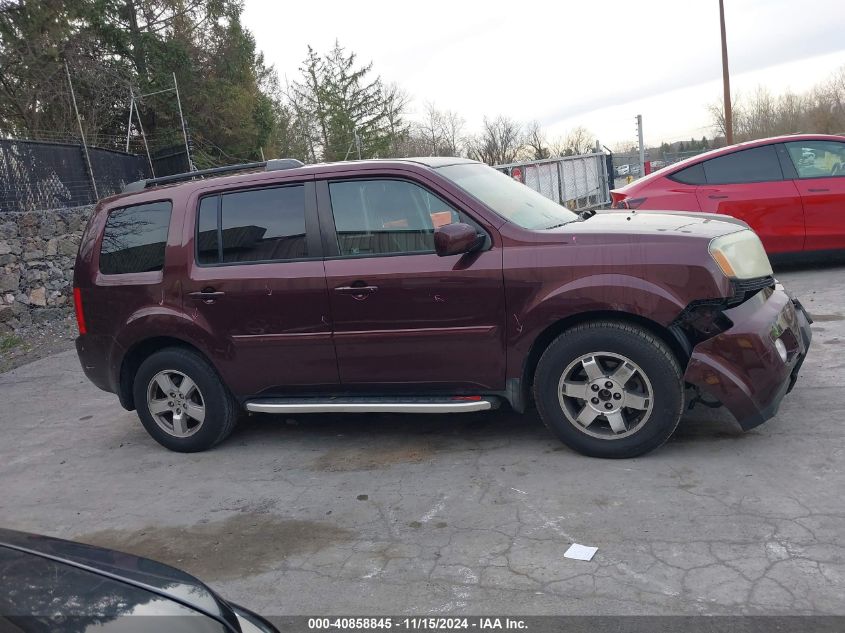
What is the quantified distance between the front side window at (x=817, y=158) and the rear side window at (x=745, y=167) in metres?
0.21

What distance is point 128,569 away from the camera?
224cm

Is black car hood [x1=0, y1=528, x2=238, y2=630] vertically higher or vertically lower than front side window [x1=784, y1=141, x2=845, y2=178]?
lower

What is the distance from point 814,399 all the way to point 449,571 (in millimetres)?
2981

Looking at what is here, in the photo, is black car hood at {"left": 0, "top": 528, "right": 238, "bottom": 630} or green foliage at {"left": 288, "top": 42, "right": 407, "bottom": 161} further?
green foliage at {"left": 288, "top": 42, "right": 407, "bottom": 161}

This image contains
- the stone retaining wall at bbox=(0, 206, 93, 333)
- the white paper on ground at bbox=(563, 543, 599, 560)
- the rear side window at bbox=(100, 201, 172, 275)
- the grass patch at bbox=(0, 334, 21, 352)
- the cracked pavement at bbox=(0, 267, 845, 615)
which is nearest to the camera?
the cracked pavement at bbox=(0, 267, 845, 615)

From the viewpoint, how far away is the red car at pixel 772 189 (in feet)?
27.8

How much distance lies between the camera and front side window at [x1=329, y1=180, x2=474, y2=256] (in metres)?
4.66

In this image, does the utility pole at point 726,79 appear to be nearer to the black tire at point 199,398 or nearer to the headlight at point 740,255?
the headlight at point 740,255

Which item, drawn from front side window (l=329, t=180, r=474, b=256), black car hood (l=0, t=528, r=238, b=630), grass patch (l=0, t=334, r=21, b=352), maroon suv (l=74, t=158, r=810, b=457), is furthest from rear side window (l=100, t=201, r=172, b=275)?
Result: grass patch (l=0, t=334, r=21, b=352)

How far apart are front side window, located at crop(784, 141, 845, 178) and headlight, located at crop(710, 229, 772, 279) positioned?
4709mm

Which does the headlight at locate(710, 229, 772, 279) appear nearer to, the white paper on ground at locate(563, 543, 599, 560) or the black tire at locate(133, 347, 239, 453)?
the white paper on ground at locate(563, 543, 599, 560)

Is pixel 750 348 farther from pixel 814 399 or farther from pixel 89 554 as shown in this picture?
pixel 89 554

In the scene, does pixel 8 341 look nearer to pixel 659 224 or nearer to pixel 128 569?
pixel 659 224

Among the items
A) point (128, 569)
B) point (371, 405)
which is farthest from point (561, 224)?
point (128, 569)
